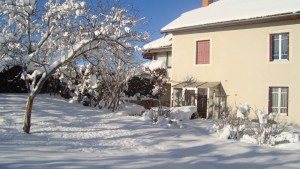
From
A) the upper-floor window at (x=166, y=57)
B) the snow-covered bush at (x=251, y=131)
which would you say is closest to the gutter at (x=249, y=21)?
the upper-floor window at (x=166, y=57)

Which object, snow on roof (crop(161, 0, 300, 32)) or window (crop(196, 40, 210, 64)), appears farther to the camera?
window (crop(196, 40, 210, 64))

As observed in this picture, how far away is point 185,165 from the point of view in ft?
25.7

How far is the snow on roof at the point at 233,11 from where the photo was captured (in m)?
17.2

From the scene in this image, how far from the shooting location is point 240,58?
18594mm

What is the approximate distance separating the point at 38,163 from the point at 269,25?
14.9 m

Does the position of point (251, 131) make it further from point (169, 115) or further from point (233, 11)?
point (233, 11)

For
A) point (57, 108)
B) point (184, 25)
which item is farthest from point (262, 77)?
point (57, 108)

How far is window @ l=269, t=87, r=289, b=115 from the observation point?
17.0 meters

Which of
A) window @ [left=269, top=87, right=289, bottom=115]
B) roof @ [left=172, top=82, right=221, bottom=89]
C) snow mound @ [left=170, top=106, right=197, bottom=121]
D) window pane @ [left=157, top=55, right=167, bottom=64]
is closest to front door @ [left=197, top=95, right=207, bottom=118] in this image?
roof @ [left=172, top=82, right=221, bottom=89]

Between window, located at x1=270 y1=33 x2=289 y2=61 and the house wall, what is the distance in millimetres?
266

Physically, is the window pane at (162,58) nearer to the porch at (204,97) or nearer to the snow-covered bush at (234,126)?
the porch at (204,97)

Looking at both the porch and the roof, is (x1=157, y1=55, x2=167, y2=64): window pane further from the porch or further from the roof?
the roof

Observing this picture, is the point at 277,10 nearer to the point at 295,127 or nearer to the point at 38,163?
the point at 295,127

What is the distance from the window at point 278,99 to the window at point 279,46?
1711 millimetres
